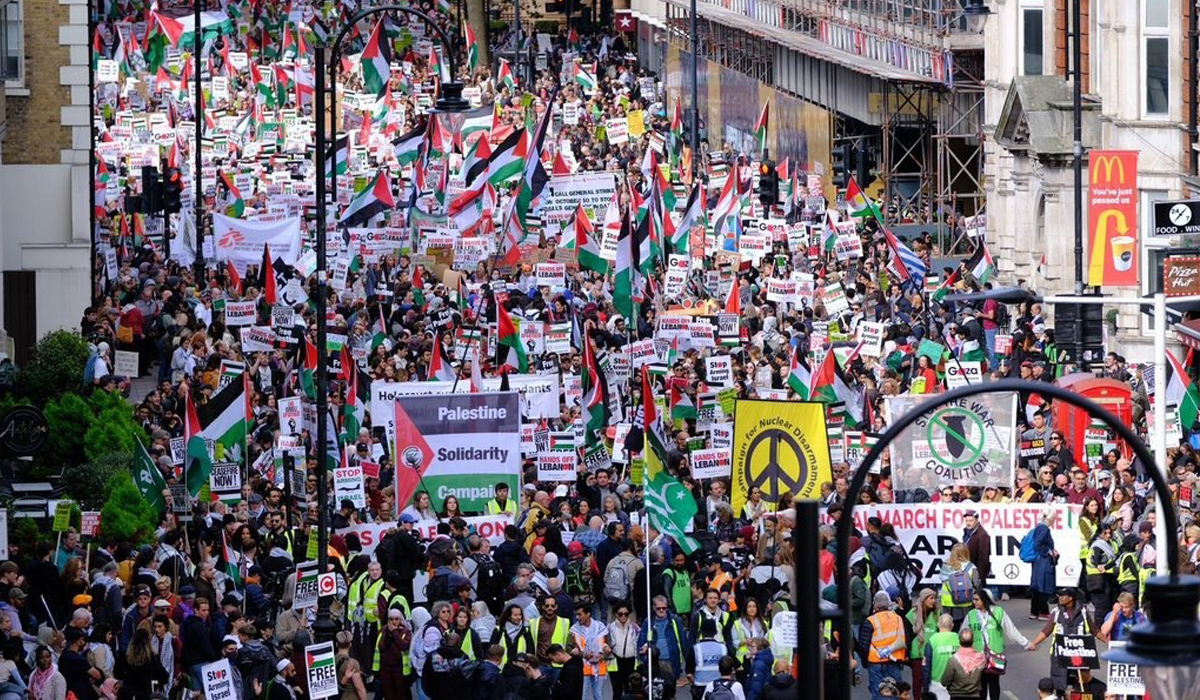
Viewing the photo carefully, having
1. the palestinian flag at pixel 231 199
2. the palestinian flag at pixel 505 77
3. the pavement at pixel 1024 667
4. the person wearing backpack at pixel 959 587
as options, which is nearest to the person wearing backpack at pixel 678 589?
the pavement at pixel 1024 667

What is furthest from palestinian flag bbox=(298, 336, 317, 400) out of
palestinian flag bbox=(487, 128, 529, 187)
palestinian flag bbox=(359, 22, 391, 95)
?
palestinian flag bbox=(359, 22, 391, 95)

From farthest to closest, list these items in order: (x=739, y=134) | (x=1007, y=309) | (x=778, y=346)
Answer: (x=739, y=134) → (x=1007, y=309) → (x=778, y=346)

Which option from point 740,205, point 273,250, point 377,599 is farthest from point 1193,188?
point 377,599

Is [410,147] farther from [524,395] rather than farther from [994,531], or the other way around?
[994,531]

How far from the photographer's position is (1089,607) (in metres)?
22.8

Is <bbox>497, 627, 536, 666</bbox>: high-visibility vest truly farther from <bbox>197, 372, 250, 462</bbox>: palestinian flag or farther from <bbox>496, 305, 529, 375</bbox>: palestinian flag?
<bbox>496, 305, 529, 375</bbox>: palestinian flag

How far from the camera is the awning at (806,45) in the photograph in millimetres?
58438

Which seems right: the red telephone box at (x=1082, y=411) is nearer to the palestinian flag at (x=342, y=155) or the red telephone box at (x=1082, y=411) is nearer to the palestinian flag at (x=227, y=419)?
the palestinian flag at (x=227, y=419)

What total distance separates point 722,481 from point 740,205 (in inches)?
736

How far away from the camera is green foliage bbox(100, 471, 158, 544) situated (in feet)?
77.7

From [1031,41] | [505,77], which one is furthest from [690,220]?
[505,77]

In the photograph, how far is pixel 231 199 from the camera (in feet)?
163

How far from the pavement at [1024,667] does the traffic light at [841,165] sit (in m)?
27.6

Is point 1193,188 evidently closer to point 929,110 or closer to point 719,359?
point 719,359
